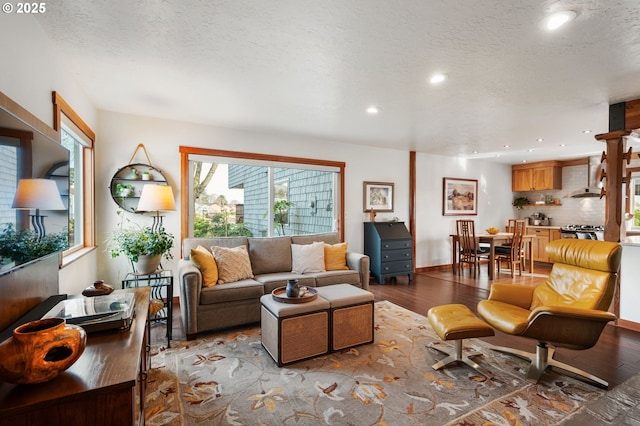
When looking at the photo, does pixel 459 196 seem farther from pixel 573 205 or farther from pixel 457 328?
pixel 457 328

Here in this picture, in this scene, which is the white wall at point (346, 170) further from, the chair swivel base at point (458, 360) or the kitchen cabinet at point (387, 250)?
→ the chair swivel base at point (458, 360)

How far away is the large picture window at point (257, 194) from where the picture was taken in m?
4.36

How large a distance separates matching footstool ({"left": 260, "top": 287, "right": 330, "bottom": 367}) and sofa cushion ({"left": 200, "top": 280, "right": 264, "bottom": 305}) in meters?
0.59

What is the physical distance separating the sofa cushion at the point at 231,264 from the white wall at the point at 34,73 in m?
1.28

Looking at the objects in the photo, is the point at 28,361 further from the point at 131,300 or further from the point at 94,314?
the point at 131,300

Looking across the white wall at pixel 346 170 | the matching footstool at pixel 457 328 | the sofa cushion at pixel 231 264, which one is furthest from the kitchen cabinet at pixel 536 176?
the sofa cushion at pixel 231 264

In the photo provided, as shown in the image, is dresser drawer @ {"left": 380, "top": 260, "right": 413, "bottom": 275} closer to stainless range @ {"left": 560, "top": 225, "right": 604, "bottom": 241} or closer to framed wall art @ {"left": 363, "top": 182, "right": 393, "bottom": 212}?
framed wall art @ {"left": 363, "top": 182, "right": 393, "bottom": 212}

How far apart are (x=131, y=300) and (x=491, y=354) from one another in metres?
2.80

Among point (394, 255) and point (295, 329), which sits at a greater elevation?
point (394, 255)

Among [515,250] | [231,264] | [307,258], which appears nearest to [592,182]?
[515,250]

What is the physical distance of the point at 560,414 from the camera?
1.91m

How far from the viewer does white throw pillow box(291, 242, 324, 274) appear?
3.99 metres

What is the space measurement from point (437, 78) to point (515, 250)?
446 cm

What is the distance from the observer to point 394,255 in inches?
213
